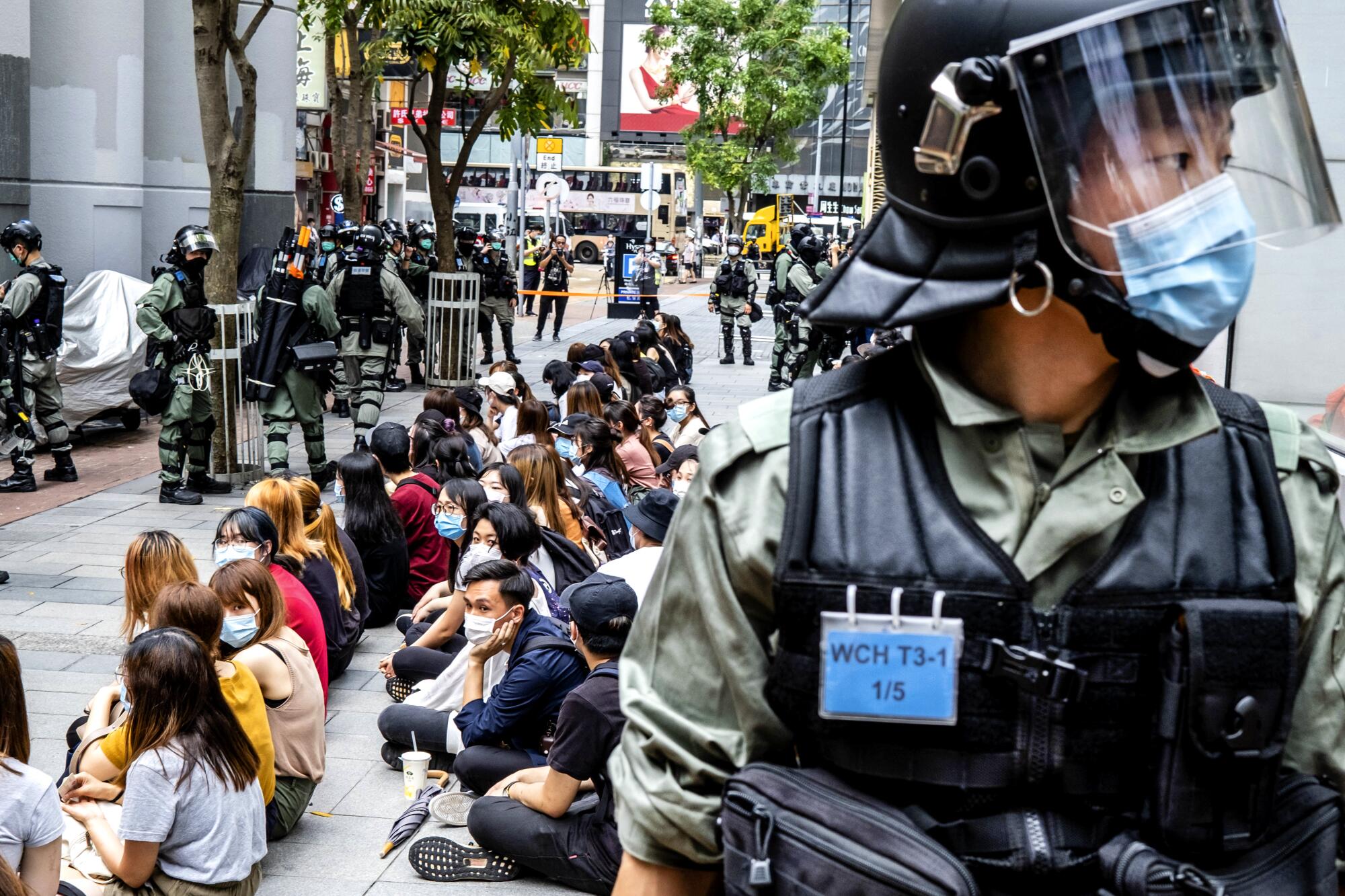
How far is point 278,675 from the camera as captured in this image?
5.32m

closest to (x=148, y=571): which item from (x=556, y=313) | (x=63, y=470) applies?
(x=63, y=470)

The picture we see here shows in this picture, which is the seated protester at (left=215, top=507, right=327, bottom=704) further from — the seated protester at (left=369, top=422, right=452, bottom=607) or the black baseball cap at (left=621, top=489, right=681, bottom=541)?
the seated protester at (left=369, top=422, right=452, bottom=607)

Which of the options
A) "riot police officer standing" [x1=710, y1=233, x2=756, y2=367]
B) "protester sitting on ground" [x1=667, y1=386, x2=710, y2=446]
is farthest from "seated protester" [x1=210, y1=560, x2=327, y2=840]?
"riot police officer standing" [x1=710, y1=233, x2=756, y2=367]

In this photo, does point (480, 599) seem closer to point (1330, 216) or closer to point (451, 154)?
point (1330, 216)

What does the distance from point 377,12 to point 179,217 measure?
4.74 meters

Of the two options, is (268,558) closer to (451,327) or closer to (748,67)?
(451,327)

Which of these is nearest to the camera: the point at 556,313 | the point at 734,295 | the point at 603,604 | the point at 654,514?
the point at 603,604

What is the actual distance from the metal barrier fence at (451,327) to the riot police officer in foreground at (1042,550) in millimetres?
16103

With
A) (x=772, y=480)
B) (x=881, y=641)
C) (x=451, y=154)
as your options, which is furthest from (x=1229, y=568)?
(x=451, y=154)

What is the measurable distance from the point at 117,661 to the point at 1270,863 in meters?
7.01

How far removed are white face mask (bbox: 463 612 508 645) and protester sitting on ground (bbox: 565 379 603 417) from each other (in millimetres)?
4546

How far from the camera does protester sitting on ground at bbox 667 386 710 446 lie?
1094 cm

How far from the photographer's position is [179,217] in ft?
58.6

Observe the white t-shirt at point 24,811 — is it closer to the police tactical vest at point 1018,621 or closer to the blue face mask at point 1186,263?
the police tactical vest at point 1018,621
